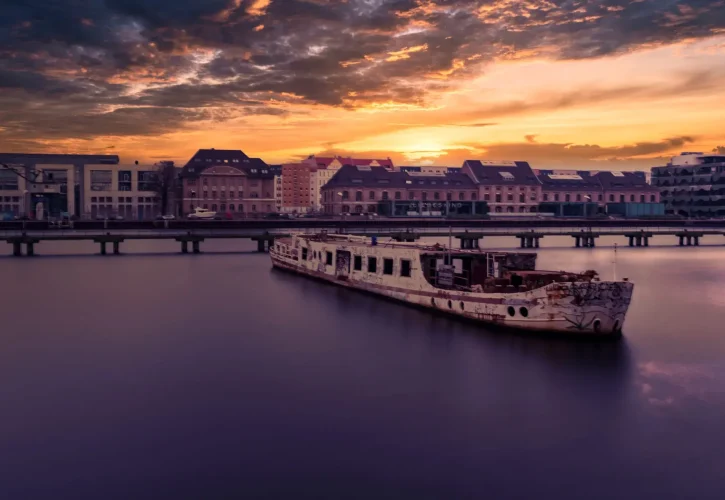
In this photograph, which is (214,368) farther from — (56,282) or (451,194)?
(451,194)

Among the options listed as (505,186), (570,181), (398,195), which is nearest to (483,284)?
(398,195)

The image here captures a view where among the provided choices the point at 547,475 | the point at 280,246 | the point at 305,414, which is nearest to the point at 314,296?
the point at 280,246

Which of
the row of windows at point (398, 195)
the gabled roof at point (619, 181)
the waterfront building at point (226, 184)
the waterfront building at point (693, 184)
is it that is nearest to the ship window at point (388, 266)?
the waterfront building at point (226, 184)

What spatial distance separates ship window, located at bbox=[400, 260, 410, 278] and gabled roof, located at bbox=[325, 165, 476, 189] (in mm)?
120375

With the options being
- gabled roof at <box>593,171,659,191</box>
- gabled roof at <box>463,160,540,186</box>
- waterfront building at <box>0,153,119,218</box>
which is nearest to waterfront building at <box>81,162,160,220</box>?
waterfront building at <box>0,153,119,218</box>

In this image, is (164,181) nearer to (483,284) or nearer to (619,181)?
(619,181)

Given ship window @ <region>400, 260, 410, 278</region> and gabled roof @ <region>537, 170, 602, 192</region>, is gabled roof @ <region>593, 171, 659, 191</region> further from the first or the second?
ship window @ <region>400, 260, 410, 278</region>

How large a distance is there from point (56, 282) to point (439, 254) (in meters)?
36.5

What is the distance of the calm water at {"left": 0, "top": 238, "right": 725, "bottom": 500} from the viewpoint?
57.7 feet

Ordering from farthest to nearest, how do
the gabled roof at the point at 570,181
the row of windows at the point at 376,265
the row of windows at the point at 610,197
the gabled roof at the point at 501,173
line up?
1. the gabled roof at the point at 570,181
2. the row of windows at the point at 610,197
3. the gabled roof at the point at 501,173
4. the row of windows at the point at 376,265

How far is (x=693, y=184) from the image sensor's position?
7338 inches

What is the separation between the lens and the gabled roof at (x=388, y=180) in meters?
164

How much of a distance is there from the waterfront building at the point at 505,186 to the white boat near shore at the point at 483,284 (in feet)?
385

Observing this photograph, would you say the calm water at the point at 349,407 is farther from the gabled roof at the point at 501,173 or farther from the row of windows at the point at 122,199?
the gabled roof at the point at 501,173
